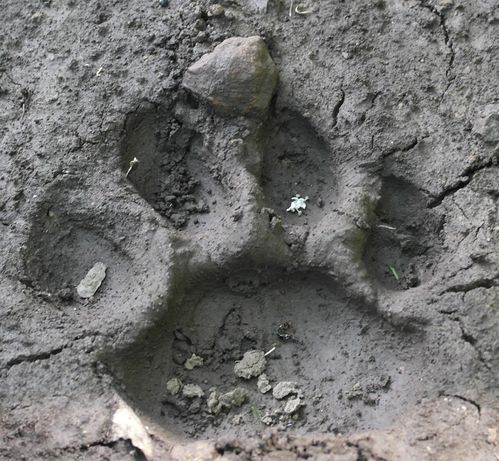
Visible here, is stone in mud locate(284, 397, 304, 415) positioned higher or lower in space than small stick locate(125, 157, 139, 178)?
lower

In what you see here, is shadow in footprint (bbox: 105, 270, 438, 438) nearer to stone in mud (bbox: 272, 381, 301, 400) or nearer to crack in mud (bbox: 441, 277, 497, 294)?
stone in mud (bbox: 272, 381, 301, 400)

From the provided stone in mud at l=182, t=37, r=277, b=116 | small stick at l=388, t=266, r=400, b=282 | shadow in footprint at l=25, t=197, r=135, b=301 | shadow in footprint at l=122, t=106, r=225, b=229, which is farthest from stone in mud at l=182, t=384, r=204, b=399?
stone in mud at l=182, t=37, r=277, b=116

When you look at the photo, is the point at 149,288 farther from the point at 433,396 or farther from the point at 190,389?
the point at 433,396

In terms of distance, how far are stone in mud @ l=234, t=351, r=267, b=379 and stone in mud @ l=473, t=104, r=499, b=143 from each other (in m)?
0.71

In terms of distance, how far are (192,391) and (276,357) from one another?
20 cm

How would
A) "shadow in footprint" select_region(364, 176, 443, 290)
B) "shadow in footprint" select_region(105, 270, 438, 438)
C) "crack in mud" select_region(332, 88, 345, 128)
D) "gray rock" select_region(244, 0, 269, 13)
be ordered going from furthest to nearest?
"gray rock" select_region(244, 0, 269, 13) → "crack in mud" select_region(332, 88, 345, 128) → "shadow in footprint" select_region(364, 176, 443, 290) → "shadow in footprint" select_region(105, 270, 438, 438)

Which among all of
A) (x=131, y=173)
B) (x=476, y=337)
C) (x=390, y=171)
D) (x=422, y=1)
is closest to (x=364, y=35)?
(x=422, y=1)

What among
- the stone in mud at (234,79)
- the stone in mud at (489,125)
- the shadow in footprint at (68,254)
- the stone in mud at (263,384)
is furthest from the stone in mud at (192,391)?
the stone in mud at (489,125)

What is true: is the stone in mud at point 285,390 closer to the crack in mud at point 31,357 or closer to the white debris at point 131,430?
the white debris at point 131,430

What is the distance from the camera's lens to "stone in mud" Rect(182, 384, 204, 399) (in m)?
1.60

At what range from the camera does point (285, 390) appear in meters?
1.60

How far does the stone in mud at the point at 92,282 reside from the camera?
1680mm

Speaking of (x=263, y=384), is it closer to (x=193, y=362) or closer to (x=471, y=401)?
(x=193, y=362)

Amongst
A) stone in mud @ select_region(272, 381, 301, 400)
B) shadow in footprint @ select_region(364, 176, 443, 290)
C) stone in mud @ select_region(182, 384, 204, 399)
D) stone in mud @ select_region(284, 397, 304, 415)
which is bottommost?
stone in mud @ select_region(284, 397, 304, 415)
